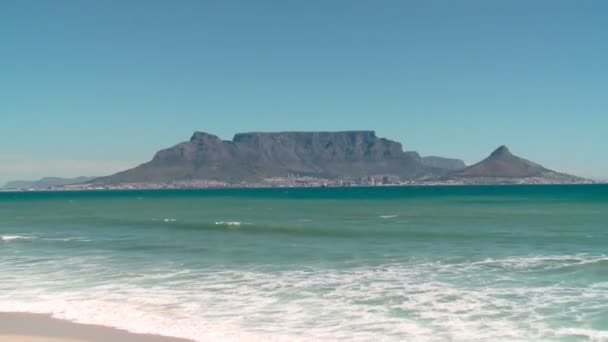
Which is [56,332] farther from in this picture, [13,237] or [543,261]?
[13,237]

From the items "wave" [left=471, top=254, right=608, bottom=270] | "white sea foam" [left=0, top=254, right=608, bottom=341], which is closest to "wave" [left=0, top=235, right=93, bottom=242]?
"white sea foam" [left=0, top=254, right=608, bottom=341]

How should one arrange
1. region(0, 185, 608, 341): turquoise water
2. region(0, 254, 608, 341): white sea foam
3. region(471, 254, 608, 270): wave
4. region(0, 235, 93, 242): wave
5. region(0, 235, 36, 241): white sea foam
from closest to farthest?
region(0, 254, 608, 341): white sea foam, region(0, 185, 608, 341): turquoise water, region(471, 254, 608, 270): wave, region(0, 235, 93, 242): wave, region(0, 235, 36, 241): white sea foam

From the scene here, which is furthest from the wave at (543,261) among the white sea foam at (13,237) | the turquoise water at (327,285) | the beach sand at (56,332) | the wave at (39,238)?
the white sea foam at (13,237)

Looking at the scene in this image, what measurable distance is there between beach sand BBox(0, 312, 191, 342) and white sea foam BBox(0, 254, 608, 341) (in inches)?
19.0

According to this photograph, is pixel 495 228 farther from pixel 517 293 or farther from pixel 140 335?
pixel 140 335

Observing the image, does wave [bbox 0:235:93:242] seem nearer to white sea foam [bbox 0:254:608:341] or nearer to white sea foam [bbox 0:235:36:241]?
white sea foam [bbox 0:235:36:241]

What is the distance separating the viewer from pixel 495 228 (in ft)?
141

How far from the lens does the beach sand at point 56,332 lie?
47.7ft

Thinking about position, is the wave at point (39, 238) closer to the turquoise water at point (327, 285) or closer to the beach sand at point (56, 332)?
the turquoise water at point (327, 285)

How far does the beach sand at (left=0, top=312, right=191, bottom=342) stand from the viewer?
14539mm

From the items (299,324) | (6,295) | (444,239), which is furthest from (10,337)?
(444,239)

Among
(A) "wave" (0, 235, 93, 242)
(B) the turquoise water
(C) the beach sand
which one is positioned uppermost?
(A) "wave" (0, 235, 93, 242)

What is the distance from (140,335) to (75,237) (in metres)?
28.0

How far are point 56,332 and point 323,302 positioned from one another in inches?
298
